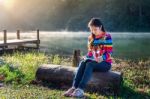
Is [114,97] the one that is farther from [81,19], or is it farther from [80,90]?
[81,19]

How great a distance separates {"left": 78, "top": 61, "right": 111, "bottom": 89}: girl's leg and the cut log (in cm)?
19

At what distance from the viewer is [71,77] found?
10.2m

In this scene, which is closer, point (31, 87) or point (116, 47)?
point (31, 87)

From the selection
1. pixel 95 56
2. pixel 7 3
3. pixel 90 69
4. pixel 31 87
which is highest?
pixel 7 3

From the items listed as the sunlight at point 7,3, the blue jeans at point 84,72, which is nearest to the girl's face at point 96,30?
the blue jeans at point 84,72

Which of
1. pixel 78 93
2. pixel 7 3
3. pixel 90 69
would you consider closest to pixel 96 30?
pixel 90 69

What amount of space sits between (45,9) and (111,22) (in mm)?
19279

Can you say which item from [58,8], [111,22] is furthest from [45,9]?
[111,22]

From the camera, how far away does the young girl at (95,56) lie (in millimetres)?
9055

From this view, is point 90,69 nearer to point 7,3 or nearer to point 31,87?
point 31,87

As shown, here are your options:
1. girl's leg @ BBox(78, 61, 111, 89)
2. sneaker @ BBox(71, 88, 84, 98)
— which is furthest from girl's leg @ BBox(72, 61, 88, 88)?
sneaker @ BBox(71, 88, 84, 98)

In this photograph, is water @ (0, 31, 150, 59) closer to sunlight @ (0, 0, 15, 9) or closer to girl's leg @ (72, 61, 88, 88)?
girl's leg @ (72, 61, 88, 88)

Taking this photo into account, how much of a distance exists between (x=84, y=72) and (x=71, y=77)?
1.17 m

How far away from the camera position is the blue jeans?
354 inches
